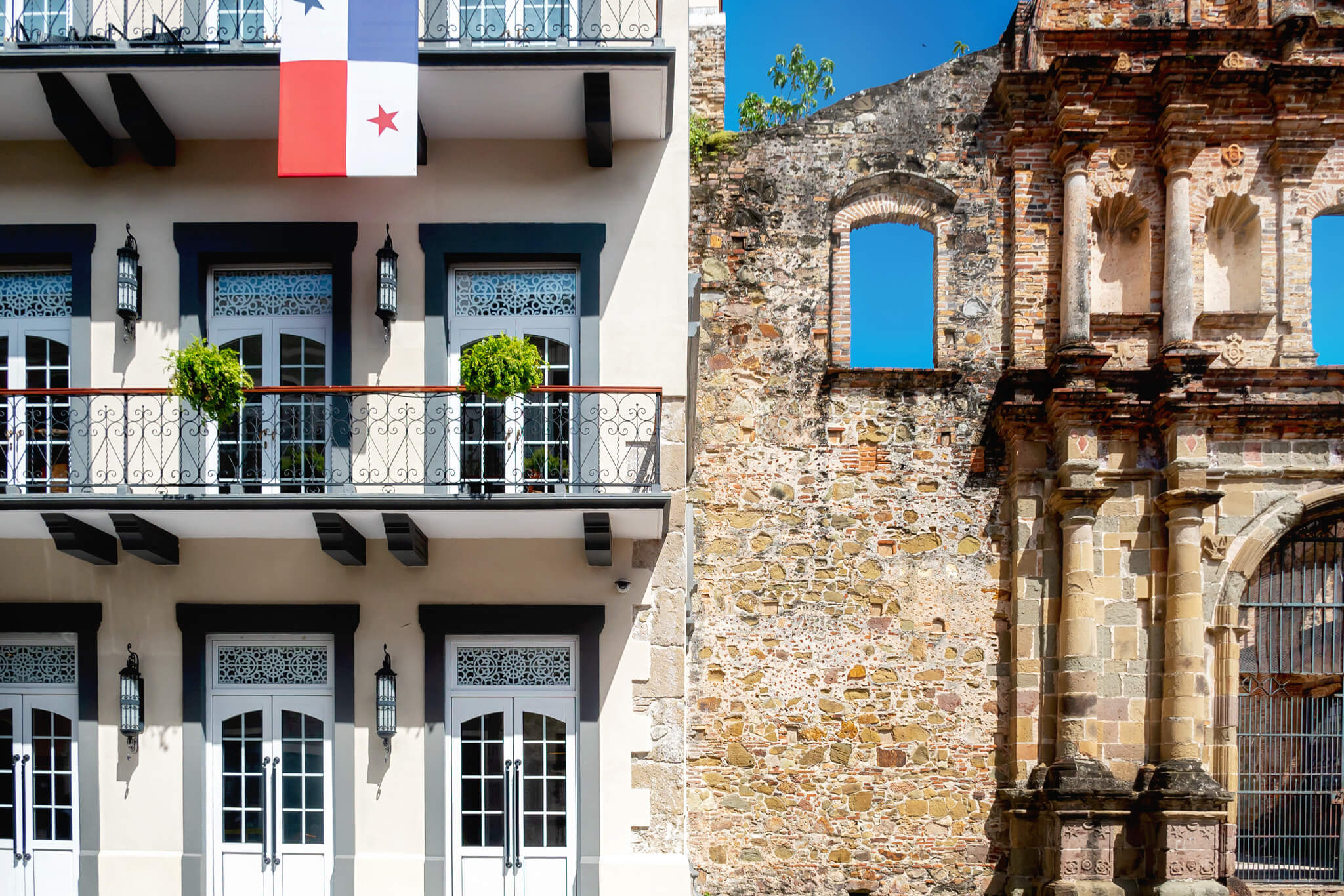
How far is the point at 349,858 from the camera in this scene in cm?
702

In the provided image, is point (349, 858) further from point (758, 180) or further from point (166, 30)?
point (758, 180)

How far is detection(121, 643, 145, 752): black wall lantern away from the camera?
707cm

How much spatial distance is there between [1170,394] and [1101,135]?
9.09 feet

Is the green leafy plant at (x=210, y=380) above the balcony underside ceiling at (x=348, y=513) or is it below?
above

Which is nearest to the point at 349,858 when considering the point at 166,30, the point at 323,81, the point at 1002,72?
the point at 323,81

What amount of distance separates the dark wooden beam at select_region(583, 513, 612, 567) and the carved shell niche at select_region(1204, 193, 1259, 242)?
23.9 feet

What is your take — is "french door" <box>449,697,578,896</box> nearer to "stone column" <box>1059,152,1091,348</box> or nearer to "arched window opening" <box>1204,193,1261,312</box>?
"stone column" <box>1059,152,1091,348</box>

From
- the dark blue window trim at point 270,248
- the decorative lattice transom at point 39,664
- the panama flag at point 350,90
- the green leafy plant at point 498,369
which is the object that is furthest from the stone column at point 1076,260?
the decorative lattice transom at point 39,664

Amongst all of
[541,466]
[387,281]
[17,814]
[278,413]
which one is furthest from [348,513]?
[17,814]

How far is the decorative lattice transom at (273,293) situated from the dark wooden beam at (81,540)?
1.83 m

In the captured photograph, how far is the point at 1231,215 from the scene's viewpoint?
10070mm

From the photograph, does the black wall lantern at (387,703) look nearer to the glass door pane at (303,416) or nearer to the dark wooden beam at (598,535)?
the glass door pane at (303,416)

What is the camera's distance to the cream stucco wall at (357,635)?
7.10 m

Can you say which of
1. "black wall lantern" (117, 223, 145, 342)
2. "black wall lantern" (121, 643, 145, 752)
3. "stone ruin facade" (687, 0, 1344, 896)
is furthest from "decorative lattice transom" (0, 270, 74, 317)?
"stone ruin facade" (687, 0, 1344, 896)
